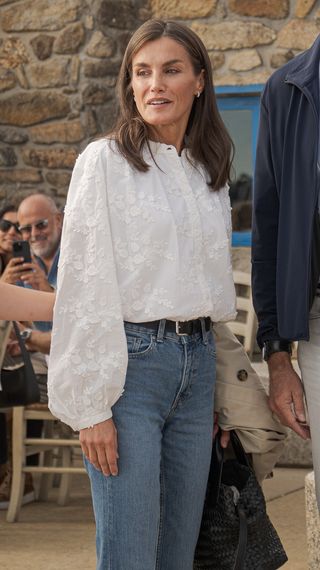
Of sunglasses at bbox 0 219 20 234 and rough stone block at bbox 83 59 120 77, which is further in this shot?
rough stone block at bbox 83 59 120 77

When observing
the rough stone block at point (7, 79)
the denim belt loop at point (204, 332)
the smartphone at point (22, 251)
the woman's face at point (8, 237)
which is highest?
the rough stone block at point (7, 79)

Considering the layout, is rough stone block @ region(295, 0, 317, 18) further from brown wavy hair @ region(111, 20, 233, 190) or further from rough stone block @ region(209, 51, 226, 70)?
brown wavy hair @ region(111, 20, 233, 190)

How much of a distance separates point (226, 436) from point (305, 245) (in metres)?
0.50

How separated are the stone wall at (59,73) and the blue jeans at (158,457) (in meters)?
5.15

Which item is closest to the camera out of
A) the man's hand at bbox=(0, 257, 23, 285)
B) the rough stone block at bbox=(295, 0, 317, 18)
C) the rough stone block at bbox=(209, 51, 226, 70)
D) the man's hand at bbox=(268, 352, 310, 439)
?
the man's hand at bbox=(268, 352, 310, 439)

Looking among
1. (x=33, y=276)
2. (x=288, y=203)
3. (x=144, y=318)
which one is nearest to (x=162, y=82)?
(x=288, y=203)

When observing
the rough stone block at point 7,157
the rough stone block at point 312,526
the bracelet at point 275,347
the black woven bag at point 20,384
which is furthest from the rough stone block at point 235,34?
the bracelet at point 275,347

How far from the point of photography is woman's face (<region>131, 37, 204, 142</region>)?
248cm

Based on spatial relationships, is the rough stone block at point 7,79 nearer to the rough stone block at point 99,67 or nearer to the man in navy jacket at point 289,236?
the rough stone block at point 99,67

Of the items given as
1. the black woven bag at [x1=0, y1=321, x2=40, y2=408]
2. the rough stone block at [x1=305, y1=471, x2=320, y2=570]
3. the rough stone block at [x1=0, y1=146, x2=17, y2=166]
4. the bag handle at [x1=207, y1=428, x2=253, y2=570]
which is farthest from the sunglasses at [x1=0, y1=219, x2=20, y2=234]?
the bag handle at [x1=207, y1=428, x2=253, y2=570]

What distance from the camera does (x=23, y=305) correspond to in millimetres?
2432

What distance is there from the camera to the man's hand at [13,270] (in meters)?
5.45

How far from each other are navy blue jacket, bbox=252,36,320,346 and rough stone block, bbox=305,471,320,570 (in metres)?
1.01

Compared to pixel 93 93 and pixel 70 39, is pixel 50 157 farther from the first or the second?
pixel 70 39
